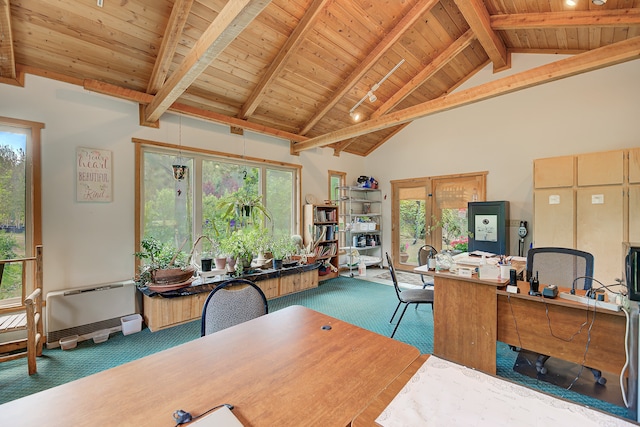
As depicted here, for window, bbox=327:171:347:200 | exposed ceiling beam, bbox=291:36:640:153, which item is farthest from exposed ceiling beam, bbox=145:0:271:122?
window, bbox=327:171:347:200

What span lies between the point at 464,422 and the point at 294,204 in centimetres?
459

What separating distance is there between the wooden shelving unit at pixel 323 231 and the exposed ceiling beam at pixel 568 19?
3799 millimetres

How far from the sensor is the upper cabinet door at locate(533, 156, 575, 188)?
141 inches

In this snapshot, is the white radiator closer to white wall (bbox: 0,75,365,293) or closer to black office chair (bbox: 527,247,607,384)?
white wall (bbox: 0,75,365,293)

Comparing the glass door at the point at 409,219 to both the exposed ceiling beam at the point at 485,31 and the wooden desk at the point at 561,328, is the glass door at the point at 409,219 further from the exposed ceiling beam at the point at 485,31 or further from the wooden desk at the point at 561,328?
the wooden desk at the point at 561,328

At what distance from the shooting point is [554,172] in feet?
12.1

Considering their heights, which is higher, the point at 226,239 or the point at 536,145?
the point at 536,145

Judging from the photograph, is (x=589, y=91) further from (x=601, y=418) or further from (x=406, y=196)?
(x=601, y=418)

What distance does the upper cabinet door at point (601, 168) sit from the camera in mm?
3275

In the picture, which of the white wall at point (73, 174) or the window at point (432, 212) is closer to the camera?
the white wall at point (73, 174)

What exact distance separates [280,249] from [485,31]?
4.26 m

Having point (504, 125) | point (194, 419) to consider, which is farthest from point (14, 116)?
point (504, 125)

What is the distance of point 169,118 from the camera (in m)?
3.66

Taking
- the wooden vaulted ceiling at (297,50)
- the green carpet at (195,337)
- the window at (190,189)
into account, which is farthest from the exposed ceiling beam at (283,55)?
the green carpet at (195,337)
